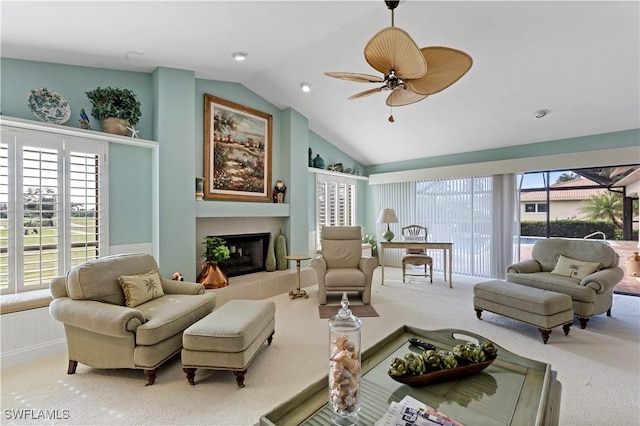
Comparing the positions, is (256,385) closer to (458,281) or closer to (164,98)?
(164,98)

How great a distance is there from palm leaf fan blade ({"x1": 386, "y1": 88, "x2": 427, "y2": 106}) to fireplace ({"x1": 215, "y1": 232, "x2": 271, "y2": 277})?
3126 mm

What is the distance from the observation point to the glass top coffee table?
1293 mm

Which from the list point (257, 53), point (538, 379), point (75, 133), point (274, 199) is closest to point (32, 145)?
point (75, 133)

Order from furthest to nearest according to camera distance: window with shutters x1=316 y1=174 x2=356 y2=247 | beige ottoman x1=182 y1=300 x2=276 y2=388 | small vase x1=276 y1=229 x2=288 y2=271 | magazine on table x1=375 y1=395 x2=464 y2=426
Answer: window with shutters x1=316 y1=174 x2=356 y2=247, small vase x1=276 y1=229 x2=288 y2=271, beige ottoman x1=182 y1=300 x2=276 y2=388, magazine on table x1=375 y1=395 x2=464 y2=426

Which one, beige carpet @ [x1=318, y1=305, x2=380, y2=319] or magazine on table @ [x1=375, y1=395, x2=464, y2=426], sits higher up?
magazine on table @ [x1=375, y1=395, x2=464, y2=426]

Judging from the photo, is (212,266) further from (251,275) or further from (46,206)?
(46,206)

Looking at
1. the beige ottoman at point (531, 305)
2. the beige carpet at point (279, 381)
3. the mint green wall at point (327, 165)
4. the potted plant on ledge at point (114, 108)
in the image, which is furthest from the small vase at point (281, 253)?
the beige ottoman at point (531, 305)

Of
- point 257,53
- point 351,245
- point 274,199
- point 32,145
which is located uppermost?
point 257,53

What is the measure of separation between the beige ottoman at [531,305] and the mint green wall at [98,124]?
14.0 feet

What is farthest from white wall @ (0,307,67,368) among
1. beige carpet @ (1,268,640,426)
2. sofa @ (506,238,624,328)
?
sofa @ (506,238,624,328)

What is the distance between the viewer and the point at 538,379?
1577 millimetres

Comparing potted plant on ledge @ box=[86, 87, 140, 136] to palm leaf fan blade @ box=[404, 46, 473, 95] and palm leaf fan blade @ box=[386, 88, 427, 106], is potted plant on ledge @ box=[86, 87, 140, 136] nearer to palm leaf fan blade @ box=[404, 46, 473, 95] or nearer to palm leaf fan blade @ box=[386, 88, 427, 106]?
palm leaf fan blade @ box=[386, 88, 427, 106]

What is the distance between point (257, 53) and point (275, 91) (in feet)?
3.77

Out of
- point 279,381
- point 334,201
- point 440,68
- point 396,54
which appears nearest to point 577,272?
point 440,68
